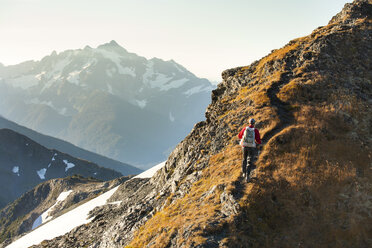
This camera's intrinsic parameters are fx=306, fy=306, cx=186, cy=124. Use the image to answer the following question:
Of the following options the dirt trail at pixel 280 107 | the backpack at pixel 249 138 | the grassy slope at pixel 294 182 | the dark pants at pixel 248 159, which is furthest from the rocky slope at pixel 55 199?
the backpack at pixel 249 138

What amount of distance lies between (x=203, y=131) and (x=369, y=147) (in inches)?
609

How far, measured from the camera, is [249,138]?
21297mm

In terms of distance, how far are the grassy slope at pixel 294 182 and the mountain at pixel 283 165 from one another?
0.06 metres

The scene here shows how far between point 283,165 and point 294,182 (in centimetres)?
170

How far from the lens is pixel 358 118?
24.2 meters

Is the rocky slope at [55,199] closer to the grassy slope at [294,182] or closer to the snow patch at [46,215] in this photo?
the snow patch at [46,215]

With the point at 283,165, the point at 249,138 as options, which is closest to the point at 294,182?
the point at 283,165

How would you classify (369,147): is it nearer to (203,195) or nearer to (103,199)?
(203,195)

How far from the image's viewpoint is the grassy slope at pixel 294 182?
17359mm

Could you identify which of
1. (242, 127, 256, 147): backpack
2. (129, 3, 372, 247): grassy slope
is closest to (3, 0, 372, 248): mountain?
(129, 3, 372, 247): grassy slope

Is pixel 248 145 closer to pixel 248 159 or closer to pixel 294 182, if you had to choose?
pixel 248 159

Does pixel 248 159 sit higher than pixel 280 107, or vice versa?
pixel 280 107

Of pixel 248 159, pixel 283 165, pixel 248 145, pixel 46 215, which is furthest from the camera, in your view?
pixel 46 215

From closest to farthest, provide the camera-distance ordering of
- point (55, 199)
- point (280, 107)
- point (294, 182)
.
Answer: point (294, 182) → point (280, 107) → point (55, 199)
